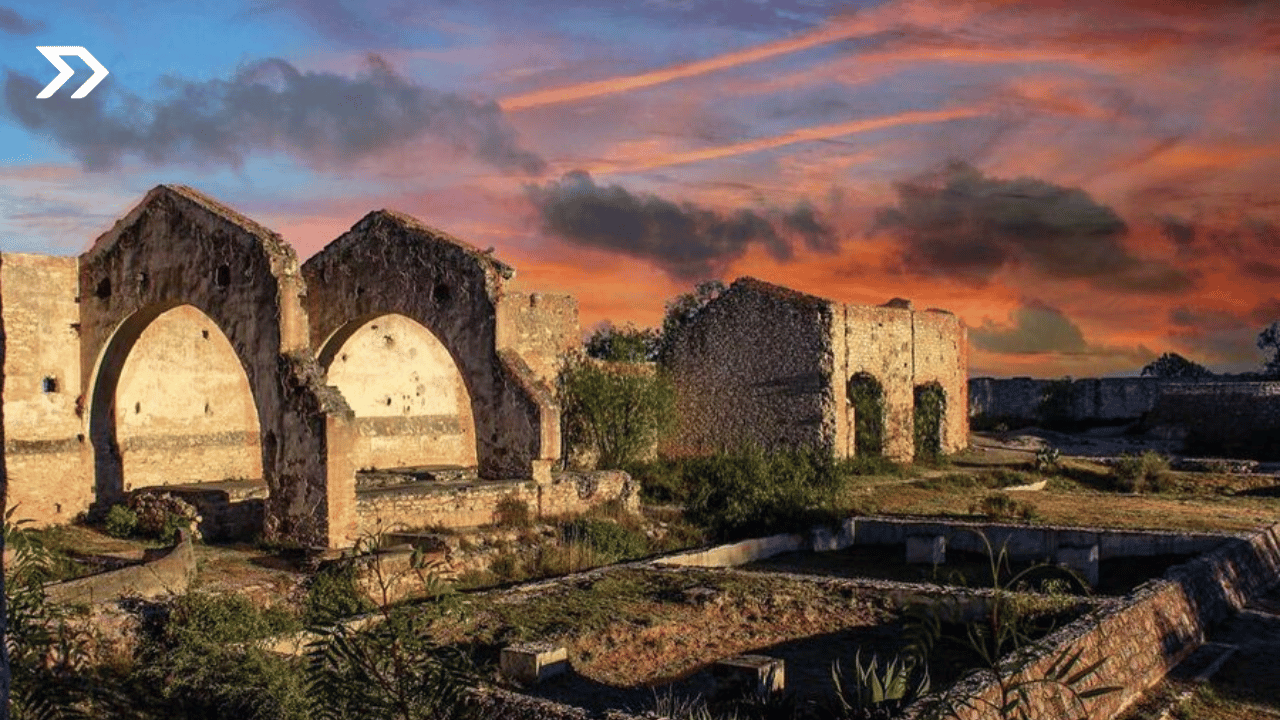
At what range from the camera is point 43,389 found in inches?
787

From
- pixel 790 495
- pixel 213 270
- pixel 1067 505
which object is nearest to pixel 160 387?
pixel 213 270

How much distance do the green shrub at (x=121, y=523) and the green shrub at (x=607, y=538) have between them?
6.90m

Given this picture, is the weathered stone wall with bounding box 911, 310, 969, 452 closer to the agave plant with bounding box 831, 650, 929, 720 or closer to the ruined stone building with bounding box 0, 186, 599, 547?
the ruined stone building with bounding box 0, 186, 599, 547

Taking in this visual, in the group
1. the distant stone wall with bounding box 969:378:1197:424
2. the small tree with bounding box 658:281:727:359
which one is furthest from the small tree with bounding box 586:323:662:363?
the distant stone wall with bounding box 969:378:1197:424

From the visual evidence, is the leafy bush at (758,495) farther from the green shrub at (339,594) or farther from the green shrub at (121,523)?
the green shrub at (121,523)

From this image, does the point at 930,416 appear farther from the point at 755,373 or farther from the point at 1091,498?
the point at 1091,498

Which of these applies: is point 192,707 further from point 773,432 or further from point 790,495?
point 773,432

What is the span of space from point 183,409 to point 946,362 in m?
20.6

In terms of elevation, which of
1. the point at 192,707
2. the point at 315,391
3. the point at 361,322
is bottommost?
the point at 192,707

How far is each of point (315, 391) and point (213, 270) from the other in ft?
10.7

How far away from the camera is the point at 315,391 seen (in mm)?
16812

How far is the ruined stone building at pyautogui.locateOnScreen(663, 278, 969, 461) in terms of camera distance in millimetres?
29031

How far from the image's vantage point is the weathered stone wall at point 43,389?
19.4 meters

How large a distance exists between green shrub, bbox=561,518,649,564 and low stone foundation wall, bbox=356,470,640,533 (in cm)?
103
